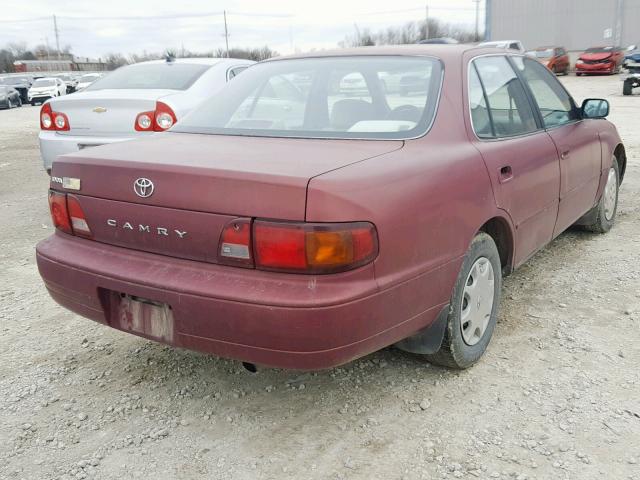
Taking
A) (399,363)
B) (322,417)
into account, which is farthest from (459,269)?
(322,417)

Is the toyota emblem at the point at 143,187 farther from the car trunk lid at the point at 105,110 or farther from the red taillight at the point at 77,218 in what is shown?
the car trunk lid at the point at 105,110

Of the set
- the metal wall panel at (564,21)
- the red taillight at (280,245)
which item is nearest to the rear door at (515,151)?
the red taillight at (280,245)

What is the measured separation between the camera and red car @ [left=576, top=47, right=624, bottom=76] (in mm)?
30062

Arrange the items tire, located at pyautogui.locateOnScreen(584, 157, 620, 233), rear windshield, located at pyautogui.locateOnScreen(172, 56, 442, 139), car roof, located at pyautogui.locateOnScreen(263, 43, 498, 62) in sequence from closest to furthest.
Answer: rear windshield, located at pyautogui.locateOnScreen(172, 56, 442, 139), car roof, located at pyautogui.locateOnScreen(263, 43, 498, 62), tire, located at pyautogui.locateOnScreen(584, 157, 620, 233)

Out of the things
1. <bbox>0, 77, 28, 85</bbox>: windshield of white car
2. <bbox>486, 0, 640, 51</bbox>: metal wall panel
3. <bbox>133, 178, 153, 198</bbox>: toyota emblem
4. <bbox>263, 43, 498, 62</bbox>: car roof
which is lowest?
<bbox>133, 178, 153, 198</bbox>: toyota emblem

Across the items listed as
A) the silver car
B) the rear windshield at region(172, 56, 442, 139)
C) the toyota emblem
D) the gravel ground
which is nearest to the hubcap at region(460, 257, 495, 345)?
the gravel ground

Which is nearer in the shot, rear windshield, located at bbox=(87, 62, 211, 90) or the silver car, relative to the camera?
the silver car

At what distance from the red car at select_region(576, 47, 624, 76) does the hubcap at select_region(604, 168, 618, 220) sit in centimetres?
2826

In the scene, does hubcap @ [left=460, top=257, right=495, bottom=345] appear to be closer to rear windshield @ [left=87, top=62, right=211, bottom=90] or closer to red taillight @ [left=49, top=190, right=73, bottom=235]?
red taillight @ [left=49, top=190, right=73, bottom=235]

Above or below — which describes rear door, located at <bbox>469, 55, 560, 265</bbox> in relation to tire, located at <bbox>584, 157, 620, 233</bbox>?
above

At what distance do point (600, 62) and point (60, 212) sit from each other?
32.0 metres

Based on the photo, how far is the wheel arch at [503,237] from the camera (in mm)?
3133

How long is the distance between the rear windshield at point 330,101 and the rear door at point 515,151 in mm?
315

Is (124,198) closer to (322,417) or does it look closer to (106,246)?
(106,246)
